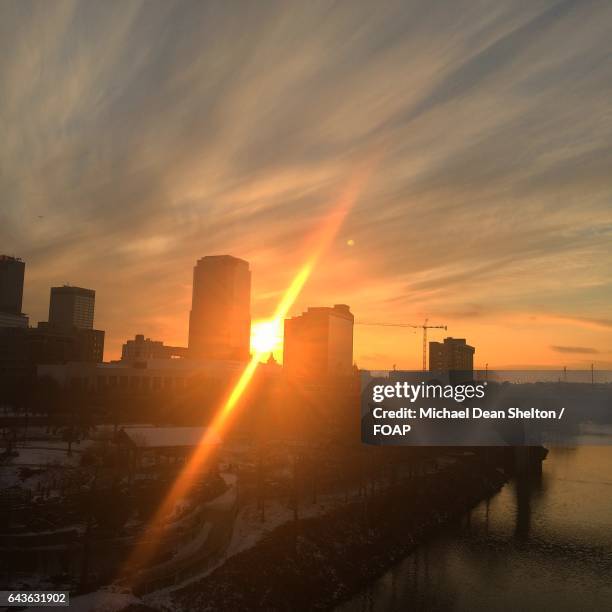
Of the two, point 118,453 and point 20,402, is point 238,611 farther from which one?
point 20,402

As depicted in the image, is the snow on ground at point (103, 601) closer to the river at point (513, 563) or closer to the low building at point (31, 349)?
the river at point (513, 563)

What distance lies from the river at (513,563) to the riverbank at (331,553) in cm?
143

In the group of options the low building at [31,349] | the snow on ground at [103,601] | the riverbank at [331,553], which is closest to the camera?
the snow on ground at [103,601]

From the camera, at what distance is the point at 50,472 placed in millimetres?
46000

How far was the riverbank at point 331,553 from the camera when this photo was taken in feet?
102

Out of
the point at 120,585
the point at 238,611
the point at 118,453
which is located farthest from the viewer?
the point at 118,453

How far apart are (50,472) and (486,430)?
68672 millimetres

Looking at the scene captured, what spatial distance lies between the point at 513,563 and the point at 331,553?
13.9 metres

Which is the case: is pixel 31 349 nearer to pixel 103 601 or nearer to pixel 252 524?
pixel 252 524

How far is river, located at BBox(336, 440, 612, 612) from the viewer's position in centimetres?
3547

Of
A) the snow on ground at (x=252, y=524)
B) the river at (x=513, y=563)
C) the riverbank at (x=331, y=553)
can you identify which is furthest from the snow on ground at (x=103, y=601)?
the river at (x=513, y=563)

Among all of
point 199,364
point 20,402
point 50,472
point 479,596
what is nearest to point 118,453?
point 50,472

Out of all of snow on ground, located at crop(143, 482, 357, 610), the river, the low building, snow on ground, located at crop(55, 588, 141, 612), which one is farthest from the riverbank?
the low building

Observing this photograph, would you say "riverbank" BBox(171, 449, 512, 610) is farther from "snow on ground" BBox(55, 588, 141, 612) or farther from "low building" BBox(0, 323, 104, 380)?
"low building" BBox(0, 323, 104, 380)
